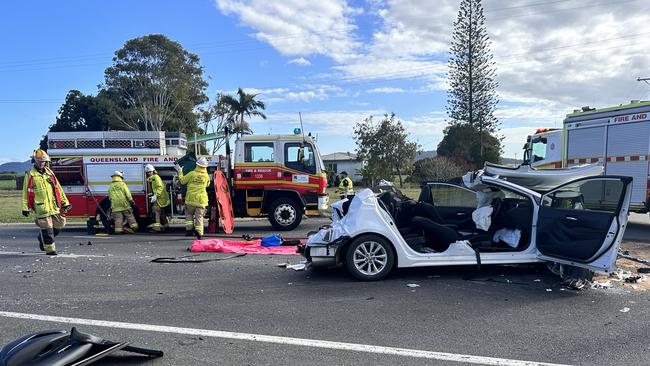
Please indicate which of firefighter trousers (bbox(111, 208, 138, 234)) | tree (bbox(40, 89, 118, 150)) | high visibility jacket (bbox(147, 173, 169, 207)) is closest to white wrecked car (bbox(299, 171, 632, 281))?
high visibility jacket (bbox(147, 173, 169, 207))

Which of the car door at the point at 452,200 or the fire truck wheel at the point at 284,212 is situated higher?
the car door at the point at 452,200

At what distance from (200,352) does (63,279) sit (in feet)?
12.7

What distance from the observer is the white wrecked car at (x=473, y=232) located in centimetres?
560

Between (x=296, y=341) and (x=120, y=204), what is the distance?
28.9 ft

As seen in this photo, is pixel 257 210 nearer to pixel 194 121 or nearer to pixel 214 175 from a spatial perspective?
pixel 214 175

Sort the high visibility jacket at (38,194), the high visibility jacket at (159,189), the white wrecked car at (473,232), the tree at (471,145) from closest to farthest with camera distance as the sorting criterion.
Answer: the white wrecked car at (473,232) < the high visibility jacket at (38,194) < the high visibility jacket at (159,189) < the tree at (471,145)

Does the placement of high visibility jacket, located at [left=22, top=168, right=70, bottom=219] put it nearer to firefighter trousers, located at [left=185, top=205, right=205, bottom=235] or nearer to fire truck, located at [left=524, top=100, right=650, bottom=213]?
firefighter trousers, located at [left=185, top=205, right=205, bottom=235]

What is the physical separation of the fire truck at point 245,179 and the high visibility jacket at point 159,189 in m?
0.19

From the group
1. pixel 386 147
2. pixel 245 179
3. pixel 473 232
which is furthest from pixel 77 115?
pixel 473 232

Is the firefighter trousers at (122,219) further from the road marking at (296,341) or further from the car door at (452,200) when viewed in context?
the car door at (452,200)

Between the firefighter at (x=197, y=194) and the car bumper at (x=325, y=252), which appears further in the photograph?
the firefighter at (x=197, y=194)

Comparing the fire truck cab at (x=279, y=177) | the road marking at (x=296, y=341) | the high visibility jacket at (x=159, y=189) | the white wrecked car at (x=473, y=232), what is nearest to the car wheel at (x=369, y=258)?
the white wrecked car at (x=473, y=232)

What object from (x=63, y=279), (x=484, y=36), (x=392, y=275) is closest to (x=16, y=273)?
(x=63, y=279)

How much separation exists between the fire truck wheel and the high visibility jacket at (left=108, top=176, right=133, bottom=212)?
354cm
